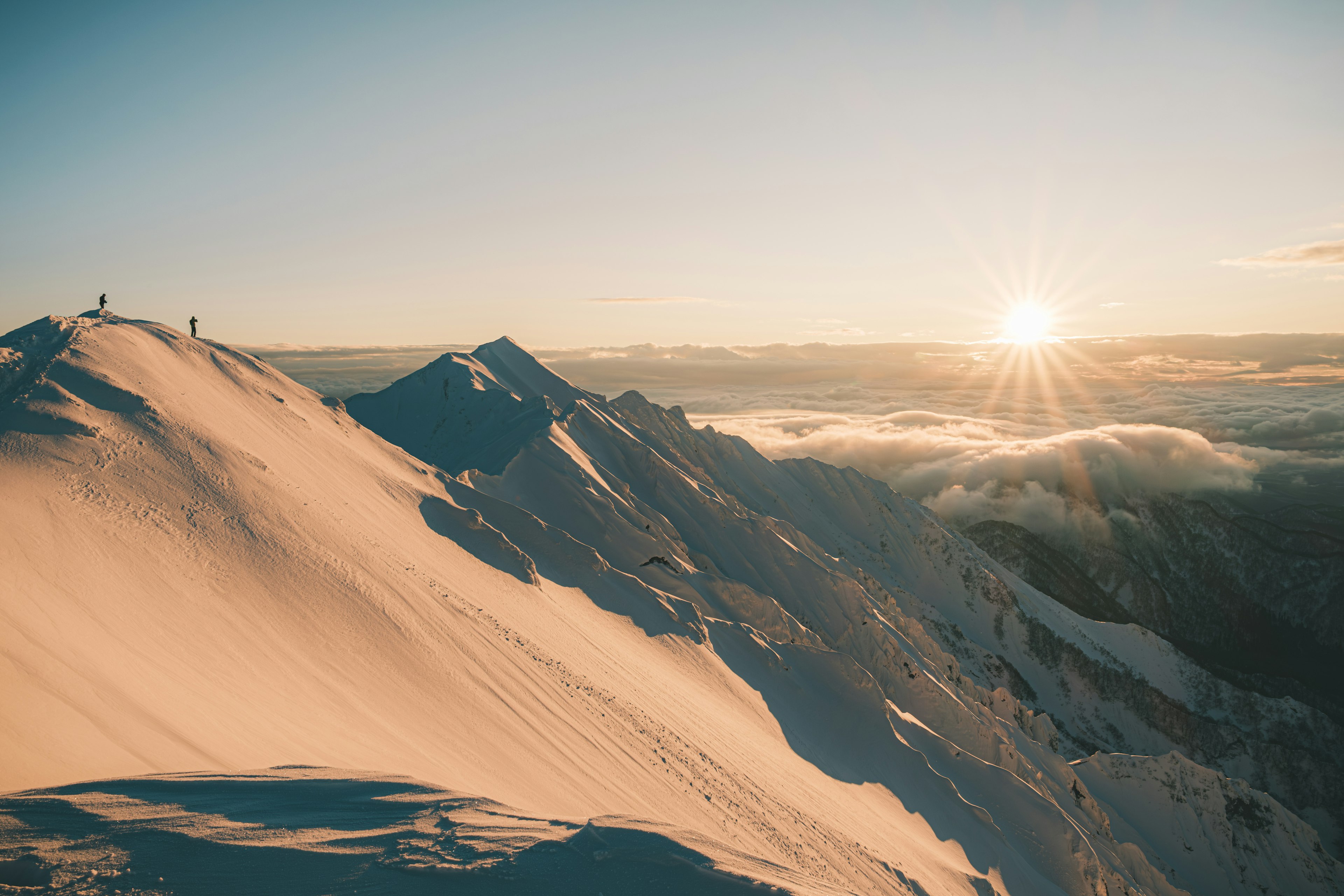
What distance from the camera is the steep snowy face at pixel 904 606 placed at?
69688 millimetres

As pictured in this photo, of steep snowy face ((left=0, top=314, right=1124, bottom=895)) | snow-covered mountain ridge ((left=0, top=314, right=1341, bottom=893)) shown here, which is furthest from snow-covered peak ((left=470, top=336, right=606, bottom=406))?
steep snowy face ((left=0, top=314, right=1124, bottom=895))

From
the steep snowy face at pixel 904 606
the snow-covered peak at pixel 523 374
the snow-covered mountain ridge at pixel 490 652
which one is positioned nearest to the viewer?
the snow-covered mountain ridge at pixel 490 652

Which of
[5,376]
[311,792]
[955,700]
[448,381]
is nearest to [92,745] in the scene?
[311,792]

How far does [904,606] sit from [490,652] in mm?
104613

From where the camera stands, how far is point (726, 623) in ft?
202

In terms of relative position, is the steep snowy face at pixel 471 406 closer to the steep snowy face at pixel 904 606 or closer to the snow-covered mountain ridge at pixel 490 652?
the snow-covered mountain ridge at pixel 490 652

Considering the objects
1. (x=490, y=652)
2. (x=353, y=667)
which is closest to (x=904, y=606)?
(x=490, y=652)

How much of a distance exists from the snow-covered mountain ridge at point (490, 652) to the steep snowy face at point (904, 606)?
62 cm

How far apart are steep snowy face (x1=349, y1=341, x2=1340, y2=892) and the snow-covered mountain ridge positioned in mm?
617

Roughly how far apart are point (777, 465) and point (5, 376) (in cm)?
13762

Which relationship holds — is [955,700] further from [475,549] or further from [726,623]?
[475,549]

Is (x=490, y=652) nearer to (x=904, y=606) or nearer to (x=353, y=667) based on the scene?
(x=353, y=667)

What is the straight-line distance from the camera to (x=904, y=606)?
410 feet

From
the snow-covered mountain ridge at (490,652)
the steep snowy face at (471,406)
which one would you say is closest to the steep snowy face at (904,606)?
the snow-covered mountain ridge at (490,652)
